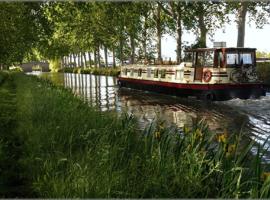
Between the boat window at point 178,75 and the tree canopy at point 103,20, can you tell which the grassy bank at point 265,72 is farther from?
the boat window at point 178,75

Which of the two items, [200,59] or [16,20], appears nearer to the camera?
[16,20]

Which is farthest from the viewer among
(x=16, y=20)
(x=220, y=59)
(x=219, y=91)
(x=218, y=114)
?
(x=220, y=59)

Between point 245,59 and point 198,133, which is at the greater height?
point 245,59

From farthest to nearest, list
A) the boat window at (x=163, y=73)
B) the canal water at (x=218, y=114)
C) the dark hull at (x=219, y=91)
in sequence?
the boat window at (x=163, y=73) < the dark hull at (x=219, y=91) < the canal water at (x=218, y=114)

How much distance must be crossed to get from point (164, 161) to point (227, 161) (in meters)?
0.85

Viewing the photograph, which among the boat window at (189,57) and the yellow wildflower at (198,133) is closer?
the yellow wildflower at (198,133)

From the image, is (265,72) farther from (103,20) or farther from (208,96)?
(103,20)

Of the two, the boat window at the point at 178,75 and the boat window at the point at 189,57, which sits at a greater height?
the boat window at the point at 189,57

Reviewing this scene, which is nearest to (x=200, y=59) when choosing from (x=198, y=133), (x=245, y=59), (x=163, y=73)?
(x=245, y=59)

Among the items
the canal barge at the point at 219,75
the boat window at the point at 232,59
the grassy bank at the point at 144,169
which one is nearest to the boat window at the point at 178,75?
the canal barge at the point at 219,75

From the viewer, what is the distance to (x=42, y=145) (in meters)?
7.50

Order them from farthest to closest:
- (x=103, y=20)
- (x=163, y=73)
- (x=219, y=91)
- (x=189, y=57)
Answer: (x=103, y=20), (x=163, y=73), (x=189, y=57), (x=219, y=91)

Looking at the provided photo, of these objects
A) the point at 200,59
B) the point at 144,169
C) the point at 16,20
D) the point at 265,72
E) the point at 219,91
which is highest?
the point at 16,20

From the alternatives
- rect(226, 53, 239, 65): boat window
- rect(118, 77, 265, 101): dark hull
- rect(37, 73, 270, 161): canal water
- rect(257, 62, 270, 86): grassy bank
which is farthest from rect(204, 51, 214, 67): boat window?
rect(257, 62, 270, 86): grassy bank
